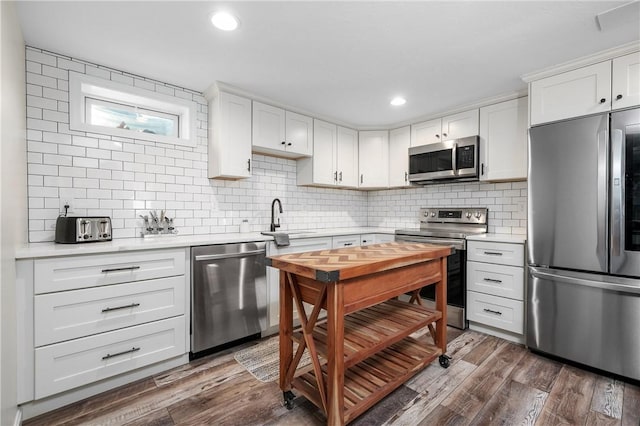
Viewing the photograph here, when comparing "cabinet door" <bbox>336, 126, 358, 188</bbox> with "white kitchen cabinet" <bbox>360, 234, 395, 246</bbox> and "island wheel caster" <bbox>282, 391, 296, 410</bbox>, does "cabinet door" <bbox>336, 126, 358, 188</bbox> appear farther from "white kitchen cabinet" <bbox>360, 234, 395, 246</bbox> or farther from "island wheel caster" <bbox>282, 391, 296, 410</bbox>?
"island wheel caster" <bbox>282, 391, 296, 410</bbox>

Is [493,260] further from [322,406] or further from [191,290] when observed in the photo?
[191,290]

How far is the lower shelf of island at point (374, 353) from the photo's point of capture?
1.68 m

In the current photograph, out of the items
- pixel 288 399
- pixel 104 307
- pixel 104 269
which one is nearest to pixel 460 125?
pixel 288 399

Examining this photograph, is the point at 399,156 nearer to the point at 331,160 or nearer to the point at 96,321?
the point at 331,160

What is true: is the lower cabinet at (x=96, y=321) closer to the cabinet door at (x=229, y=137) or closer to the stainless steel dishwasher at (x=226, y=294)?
the stainless steel dishwasher at (x=226, y=294)

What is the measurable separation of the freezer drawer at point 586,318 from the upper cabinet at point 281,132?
2656 mm

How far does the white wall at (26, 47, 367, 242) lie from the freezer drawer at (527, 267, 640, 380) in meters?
2.82

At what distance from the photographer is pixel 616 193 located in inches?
83.4

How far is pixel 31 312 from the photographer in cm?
173

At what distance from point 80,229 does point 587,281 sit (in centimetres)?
381

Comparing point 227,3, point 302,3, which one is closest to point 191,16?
point 227,3

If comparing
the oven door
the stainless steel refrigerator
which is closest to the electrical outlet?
the oven door

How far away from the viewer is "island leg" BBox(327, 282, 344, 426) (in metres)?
1.51

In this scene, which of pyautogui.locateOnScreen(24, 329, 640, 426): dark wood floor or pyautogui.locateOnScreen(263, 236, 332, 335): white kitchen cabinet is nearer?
pyautogui.locateOnScreen(24, 329, 640, 426): dark wood floor
